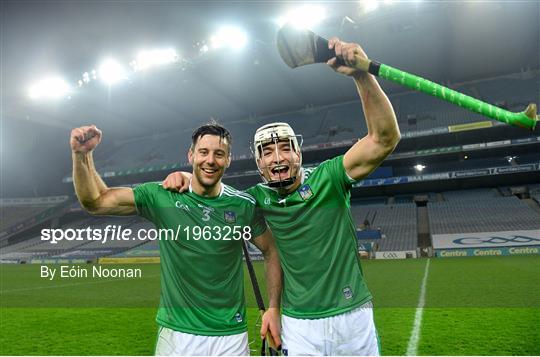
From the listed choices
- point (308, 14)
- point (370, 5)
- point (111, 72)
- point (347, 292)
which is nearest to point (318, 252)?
point (347, 292)

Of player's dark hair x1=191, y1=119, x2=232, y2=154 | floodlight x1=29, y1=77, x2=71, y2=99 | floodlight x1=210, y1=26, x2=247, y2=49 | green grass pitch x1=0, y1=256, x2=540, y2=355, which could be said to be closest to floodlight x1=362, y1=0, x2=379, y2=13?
floodlight x1=210, y1=26, x2=247, y2=49

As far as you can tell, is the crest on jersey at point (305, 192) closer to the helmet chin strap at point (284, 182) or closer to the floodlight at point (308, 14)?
the helmet chin strap at point (284, 182)

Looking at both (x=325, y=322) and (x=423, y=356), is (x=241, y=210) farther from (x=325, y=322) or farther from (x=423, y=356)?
(x=423, y=356)

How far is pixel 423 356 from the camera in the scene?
14.3 ft

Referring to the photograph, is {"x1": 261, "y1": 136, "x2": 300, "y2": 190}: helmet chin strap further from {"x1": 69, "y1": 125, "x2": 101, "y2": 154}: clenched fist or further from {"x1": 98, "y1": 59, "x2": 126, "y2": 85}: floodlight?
{"x1": 98, "y1": 59, "x2": 126, "y2": 85}: floodlight

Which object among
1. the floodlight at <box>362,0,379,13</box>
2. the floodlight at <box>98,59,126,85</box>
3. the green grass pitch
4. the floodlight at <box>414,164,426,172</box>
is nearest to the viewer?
the green grass pitch

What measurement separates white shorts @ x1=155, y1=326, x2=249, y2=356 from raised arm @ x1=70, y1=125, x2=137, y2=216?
0.81 m

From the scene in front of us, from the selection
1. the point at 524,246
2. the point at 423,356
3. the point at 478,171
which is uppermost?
the point at 478,171

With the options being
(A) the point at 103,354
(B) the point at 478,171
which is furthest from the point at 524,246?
(A) the point at 103,354

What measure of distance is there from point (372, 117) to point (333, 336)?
4.06 feet

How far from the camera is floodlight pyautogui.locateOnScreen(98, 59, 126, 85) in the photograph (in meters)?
25.3

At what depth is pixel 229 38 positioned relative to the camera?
22.5m

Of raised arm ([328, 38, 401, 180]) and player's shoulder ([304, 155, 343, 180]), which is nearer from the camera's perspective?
raised arm ([328, 38, 401, 180])

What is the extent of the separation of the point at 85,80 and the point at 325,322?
2906cm
